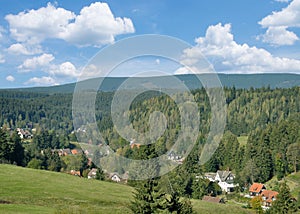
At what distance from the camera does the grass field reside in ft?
85.5

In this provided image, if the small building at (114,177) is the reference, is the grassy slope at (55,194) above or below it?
above

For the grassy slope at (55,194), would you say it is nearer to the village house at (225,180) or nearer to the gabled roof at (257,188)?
the gabled roof at (257,188)

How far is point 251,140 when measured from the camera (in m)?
95.9

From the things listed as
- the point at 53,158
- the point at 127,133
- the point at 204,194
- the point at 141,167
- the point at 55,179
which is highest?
the point at 127,133

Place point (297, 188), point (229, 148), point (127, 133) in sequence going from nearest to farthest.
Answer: point (127, 133) → point (297, 188) → point (229, 148)

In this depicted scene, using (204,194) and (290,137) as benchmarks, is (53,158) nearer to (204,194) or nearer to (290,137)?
(204,194)

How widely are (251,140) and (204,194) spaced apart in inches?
1291

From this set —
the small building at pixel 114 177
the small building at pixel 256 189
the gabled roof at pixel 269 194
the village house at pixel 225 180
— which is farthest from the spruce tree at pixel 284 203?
the village house at pixel 225 180

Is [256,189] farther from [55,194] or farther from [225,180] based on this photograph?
[55,194]

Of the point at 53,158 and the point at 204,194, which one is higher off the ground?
the point at 53,158

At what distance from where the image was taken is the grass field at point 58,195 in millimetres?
26062

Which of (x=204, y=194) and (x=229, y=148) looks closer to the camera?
(x=204, y=194)

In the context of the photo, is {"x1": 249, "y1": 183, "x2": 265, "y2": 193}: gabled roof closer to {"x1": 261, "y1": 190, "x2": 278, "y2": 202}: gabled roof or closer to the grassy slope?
{"x1": 261, "y1": 190, "x2": 278, "y2": 202}: gabled roof

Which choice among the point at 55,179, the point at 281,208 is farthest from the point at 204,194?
the point at 55,179
